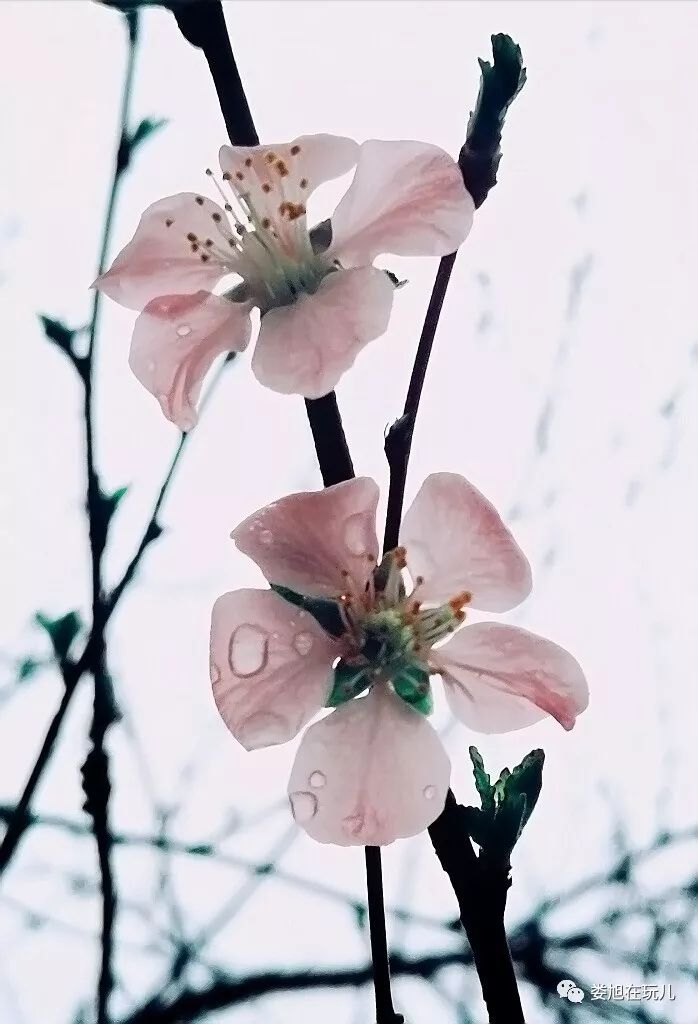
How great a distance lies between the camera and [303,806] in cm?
34

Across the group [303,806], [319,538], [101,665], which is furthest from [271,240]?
[101,665]

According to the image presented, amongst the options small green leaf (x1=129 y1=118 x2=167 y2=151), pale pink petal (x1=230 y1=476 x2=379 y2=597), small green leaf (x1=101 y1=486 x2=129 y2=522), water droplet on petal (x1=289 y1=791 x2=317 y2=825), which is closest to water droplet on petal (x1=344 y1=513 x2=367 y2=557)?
pale pink petal (x1=230 y1=476 x2=379 y2=597)

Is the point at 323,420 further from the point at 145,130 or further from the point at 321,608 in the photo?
the point at 145,130

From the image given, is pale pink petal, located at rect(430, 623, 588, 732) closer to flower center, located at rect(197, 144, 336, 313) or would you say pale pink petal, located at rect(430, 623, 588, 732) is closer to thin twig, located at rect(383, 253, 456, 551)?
thin twig, located at rect(383, 253, 456, 551)

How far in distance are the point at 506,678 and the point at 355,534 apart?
9 cm

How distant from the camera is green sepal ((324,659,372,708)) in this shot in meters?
0.37

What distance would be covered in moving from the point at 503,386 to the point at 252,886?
442 mm

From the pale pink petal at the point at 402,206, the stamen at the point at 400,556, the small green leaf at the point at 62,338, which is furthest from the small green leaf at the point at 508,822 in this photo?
the small green leaf at the point at 62,338

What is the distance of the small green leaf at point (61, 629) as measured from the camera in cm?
51

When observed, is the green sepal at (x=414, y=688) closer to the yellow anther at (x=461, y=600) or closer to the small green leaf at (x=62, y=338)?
the yellow anther at (x=461, y=600)

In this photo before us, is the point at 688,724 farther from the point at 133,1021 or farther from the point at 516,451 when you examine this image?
the point at 133,1021

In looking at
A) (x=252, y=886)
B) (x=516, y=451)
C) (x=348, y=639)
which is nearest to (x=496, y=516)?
(x=348, y=639)


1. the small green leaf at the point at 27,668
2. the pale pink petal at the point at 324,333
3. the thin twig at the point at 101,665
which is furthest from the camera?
the small green leaf at the point at 27,668

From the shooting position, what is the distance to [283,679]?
0.35 meters
